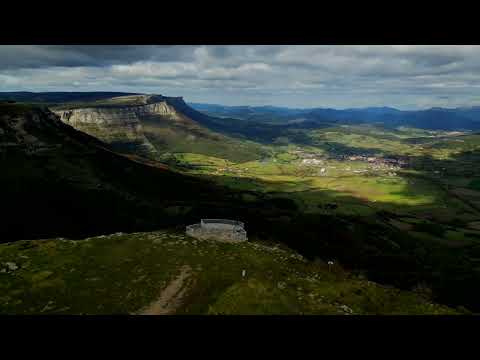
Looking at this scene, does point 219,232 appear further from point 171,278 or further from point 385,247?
point 385,247

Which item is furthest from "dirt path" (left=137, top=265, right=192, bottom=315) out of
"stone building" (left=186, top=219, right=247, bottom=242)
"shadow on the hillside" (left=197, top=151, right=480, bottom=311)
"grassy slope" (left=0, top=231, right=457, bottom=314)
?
"shadow on the hillside" (left=197, top=151, right=480, bottom=311)

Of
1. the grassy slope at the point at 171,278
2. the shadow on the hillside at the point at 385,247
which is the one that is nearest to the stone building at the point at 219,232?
the grassy slope at the point at 171,278

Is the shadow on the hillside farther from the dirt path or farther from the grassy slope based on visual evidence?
the dirt path

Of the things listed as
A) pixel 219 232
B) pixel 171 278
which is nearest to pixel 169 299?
pixel 171 278

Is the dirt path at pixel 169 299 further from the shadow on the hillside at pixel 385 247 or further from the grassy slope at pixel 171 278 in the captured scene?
the shadow on the hillside at pixel 385 247
